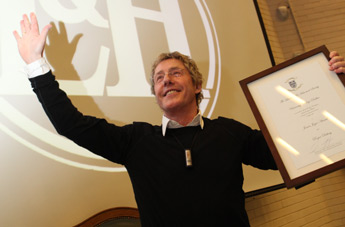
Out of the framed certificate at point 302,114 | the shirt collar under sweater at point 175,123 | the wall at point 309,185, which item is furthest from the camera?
the wall at point 309,185

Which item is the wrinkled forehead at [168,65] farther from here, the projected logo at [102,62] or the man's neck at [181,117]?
the projected logo at [102,62]

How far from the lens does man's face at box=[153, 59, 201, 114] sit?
1366mm

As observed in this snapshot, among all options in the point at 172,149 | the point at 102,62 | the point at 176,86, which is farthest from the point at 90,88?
the point at 172,149

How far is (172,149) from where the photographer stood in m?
1.25

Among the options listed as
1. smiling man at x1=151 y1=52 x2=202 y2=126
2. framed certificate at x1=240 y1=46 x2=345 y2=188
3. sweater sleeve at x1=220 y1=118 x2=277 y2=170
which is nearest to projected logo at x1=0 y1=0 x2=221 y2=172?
smiling man at x1=151 y1=52 x2=202 y2=126

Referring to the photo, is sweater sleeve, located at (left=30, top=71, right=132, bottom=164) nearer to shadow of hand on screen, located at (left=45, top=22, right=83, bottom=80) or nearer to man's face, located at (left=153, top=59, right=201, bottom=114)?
man's face, located at (left=153, top=59, right=201, bottom=114)

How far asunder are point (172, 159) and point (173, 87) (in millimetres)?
373

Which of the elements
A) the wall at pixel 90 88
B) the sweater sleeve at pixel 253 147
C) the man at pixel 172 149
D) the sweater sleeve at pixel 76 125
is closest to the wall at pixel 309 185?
the wall at pixel 90 88

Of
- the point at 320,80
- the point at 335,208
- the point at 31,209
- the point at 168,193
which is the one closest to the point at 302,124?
the point at 320,80

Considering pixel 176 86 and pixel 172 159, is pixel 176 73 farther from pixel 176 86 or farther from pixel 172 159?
pixel 172 159

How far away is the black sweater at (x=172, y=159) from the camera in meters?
1.09

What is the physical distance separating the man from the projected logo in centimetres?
40

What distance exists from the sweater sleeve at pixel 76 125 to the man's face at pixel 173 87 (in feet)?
0.84

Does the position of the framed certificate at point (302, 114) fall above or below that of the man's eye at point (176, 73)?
below
